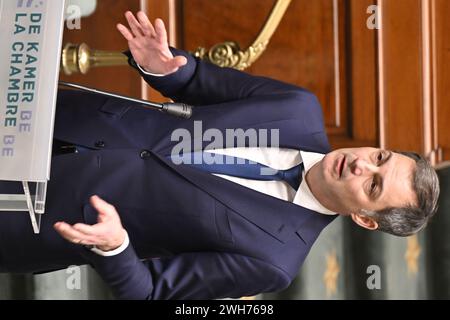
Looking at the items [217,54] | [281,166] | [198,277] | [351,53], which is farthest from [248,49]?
[198,277]

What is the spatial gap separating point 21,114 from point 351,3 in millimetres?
863

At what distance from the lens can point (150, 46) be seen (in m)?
1.08

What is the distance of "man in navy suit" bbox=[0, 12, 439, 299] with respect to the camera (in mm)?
1093

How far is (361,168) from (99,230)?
418mm

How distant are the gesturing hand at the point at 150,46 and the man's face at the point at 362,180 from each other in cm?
27

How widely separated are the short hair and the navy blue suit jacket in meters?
0.10

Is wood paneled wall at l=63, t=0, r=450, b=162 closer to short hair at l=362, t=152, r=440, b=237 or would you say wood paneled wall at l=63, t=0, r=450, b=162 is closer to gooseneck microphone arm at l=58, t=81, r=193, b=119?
short hair at l=362, t=152, r=440, b=237

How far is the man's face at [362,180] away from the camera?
44.2 inches
